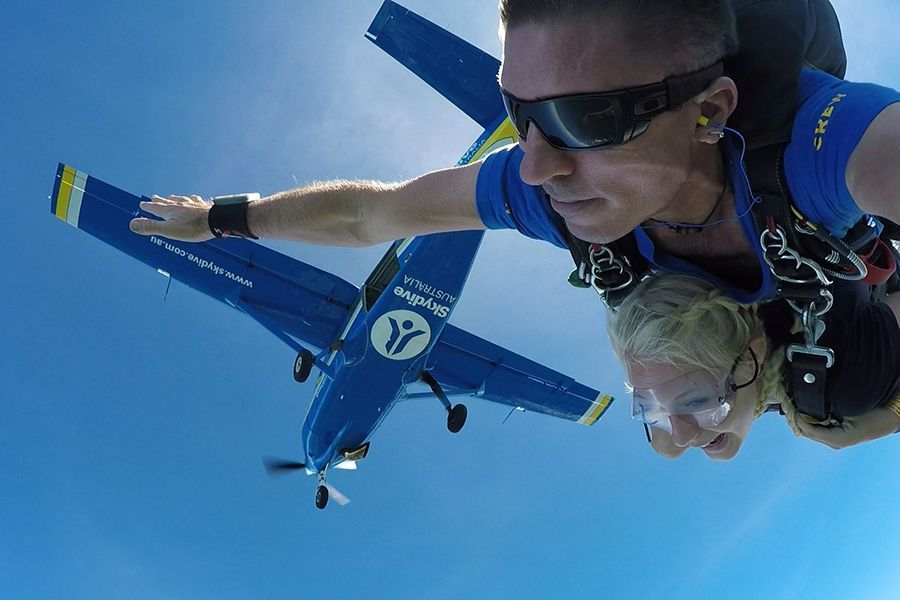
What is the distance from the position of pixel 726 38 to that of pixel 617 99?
481 millimetres

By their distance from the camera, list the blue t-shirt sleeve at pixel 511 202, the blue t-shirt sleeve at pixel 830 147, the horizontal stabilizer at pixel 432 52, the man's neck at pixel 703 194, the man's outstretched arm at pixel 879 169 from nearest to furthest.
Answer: the man's outstretched arm at pixel 879 169
the blue t-shirt sleeve at pixel 830 147
the man's neck at pixel 703 194
the blue t-shirt sleeve at pixel 511 202
the horizontal stabilizer at pixel 432 52

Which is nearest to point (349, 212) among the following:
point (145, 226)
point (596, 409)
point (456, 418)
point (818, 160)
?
point (145, 226)

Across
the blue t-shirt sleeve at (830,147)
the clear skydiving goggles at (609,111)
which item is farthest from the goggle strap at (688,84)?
the blue t-shirt sleeve at (830,147)

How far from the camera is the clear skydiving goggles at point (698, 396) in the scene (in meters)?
2.40

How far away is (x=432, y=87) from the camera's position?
11.2m

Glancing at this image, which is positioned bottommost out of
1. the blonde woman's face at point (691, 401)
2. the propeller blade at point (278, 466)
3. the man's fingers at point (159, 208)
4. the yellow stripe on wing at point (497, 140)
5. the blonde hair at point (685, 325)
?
the propeller blade at point (278, 466)

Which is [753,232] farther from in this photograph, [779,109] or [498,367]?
[498,367]

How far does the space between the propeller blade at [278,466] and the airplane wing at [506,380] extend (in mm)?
3090

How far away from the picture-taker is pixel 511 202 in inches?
118

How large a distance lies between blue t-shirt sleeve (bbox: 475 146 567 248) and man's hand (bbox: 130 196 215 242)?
4.82 ft

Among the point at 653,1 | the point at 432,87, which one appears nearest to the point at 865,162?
the point at 653,1

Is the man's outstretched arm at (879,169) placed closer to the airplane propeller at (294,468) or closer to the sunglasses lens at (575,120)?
the sunglasses lens at (575,120)

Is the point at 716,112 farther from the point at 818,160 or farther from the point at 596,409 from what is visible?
the point at 596,409

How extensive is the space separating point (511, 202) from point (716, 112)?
0.96 m
